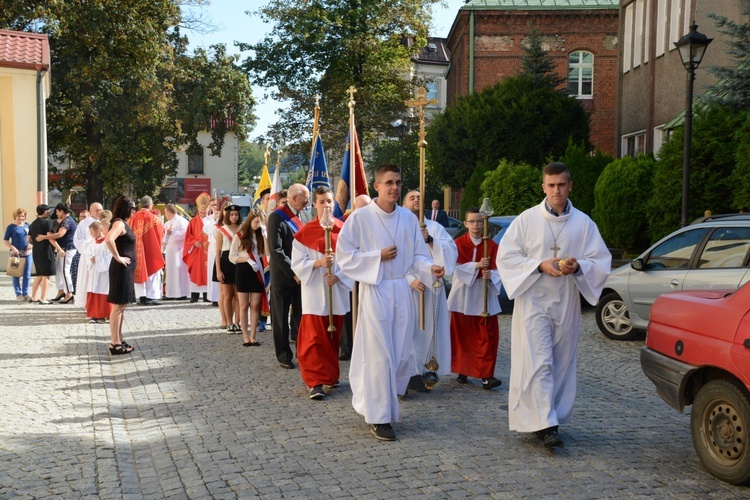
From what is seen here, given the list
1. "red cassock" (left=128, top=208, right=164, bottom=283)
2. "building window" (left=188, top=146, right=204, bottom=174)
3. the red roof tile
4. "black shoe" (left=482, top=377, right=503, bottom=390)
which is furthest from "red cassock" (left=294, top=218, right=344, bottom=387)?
"building window" (left=188, top=146, right=204, bottom=174)

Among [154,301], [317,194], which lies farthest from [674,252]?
[154,301]

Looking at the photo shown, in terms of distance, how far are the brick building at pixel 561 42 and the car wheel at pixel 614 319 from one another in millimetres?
30266

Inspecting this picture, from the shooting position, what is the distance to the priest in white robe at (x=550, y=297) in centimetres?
631

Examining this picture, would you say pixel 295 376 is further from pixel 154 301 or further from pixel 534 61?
pixel 534 61

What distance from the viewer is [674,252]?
430 inches

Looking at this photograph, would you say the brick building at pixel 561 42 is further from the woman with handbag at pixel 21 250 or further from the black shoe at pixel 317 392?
the black shoe at pixel 317 392

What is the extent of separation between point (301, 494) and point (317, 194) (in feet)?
13.2

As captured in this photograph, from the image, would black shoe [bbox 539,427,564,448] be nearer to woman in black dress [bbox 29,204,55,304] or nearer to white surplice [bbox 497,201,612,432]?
white surplice [bbox 497,201,612,432]

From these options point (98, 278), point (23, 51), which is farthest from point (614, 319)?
point (23, 51)

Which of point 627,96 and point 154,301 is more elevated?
point 627,96

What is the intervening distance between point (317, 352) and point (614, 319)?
5.53 meters

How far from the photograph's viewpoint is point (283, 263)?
9.63 meters

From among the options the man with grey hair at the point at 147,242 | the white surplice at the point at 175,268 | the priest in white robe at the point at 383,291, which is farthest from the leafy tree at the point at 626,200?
the priest in white robe at the point at 383,291

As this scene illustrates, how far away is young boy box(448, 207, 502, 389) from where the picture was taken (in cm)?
858
